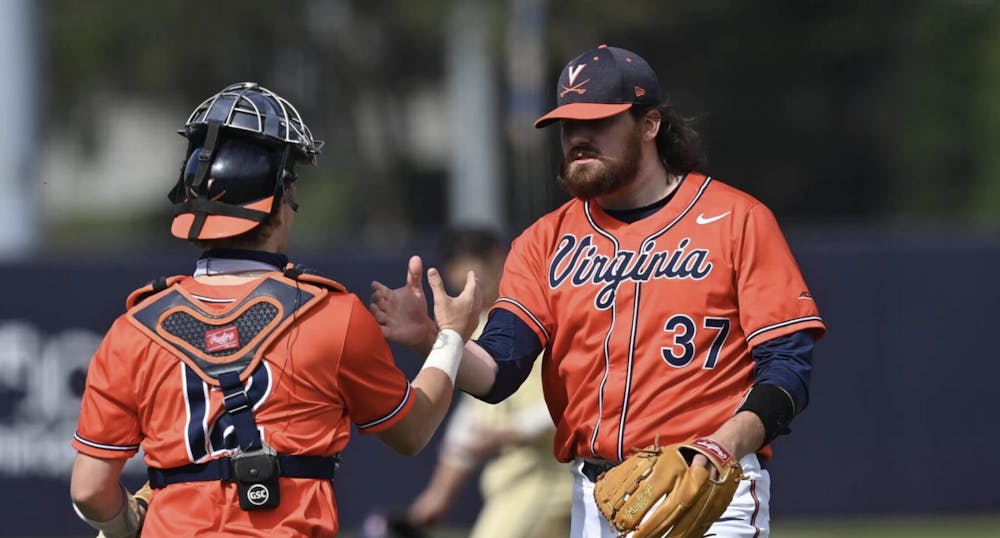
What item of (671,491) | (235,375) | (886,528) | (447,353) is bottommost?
(886,528)

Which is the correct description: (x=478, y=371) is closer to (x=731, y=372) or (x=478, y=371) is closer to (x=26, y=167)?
(x=731, y=372)

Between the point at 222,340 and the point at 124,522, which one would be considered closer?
the point at 222,340

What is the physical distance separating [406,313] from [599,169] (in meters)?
0.78

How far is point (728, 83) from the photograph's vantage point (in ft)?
106

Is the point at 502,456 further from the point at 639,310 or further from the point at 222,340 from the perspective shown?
the point at 222,340

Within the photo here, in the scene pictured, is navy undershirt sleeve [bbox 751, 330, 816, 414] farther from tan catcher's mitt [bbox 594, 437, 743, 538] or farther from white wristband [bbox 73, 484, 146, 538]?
white wristband [bbox 73, 484, 146, 538]

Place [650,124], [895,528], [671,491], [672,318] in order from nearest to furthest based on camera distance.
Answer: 1. [671,491]
2. [672,318]
3. [650,124]
4. [895,528]

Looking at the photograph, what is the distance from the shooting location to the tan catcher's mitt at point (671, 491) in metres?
4.48

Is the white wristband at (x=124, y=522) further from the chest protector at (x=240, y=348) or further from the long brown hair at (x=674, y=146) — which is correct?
the long brown hair at (x=674, y=146)

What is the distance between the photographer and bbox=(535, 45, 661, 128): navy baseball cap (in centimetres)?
500

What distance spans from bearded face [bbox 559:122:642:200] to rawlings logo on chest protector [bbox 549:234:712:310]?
7.6 inches

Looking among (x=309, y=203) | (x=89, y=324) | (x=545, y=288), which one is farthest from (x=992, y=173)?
(x=545, y=288)

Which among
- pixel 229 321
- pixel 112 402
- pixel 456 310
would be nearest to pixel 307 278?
pixel 229 321

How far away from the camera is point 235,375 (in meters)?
4.04
